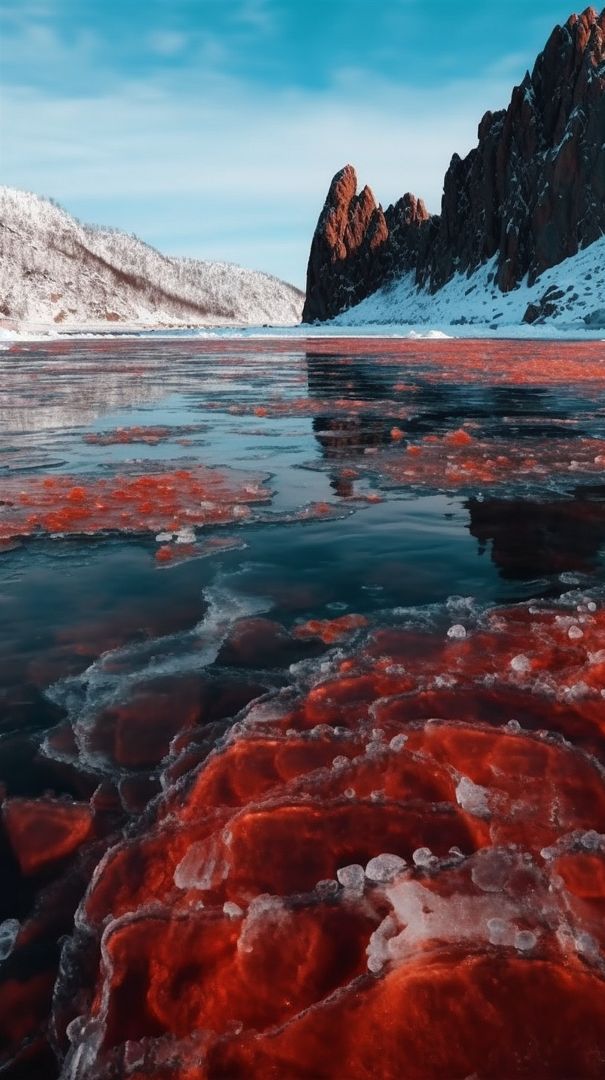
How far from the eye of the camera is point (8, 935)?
2.08 m

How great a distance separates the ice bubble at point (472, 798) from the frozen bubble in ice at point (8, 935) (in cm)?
159

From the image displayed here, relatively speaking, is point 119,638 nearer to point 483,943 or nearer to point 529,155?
point 483,943

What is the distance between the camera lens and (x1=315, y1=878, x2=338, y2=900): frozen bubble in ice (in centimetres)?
214

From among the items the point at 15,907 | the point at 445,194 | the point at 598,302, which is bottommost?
the point at 15,907

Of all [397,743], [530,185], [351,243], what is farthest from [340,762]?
[351,243]

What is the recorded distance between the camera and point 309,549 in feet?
18.2

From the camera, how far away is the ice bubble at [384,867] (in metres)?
2.19

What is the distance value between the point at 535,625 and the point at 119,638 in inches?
98.8

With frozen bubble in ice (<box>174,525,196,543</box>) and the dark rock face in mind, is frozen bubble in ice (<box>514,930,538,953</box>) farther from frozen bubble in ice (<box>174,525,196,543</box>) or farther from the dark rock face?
the dark rock face

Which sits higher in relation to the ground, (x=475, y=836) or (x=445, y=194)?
(x=445, y=194)

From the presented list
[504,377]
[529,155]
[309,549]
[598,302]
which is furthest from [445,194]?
[309,549]

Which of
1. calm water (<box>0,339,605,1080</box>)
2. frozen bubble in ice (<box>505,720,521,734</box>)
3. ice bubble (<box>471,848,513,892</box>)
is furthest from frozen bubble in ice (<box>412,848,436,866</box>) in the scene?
frozen bubble in ice (<box>505,720,521,734</box>)

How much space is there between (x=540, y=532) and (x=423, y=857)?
13.5ft

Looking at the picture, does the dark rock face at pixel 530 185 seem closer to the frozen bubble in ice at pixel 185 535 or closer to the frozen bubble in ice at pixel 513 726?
the frozen bubble in ice at pixel 185 535
